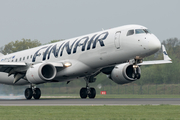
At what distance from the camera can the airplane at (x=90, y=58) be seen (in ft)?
87.7

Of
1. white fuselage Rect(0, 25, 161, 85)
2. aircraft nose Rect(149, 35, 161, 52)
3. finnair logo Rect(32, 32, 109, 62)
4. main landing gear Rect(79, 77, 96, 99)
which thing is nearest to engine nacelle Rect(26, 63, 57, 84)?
white fuselage Rect(0, 25, 161, 85)

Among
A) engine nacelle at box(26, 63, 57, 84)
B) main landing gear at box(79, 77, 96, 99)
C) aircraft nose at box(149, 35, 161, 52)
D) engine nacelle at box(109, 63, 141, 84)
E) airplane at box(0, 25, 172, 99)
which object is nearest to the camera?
aircraft nose at box(149, 35, 161, 52)

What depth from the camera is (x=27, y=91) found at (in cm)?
3334

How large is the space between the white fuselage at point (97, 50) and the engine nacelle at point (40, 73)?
42.8 inches

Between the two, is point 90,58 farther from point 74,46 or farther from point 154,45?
point 154,45

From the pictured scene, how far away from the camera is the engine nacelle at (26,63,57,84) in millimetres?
28844

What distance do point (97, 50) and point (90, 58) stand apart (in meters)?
1.08

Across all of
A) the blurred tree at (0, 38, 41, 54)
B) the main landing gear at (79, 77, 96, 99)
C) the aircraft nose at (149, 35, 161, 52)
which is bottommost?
the main landing gear at (79, 77, 96, 99)

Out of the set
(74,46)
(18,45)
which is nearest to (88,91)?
(74,46)

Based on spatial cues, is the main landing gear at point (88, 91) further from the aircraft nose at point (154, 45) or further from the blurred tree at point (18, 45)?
the blurred tree at point (18, 45)

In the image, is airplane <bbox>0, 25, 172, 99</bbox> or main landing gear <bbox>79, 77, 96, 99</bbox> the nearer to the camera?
airplane <bbox>0, 25, 172, 99</bbox>

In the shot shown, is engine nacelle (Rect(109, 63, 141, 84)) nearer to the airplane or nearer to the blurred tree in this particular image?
the airplane

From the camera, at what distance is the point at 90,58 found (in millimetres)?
29578

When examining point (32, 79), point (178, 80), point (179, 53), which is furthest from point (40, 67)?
point (179, 53)
